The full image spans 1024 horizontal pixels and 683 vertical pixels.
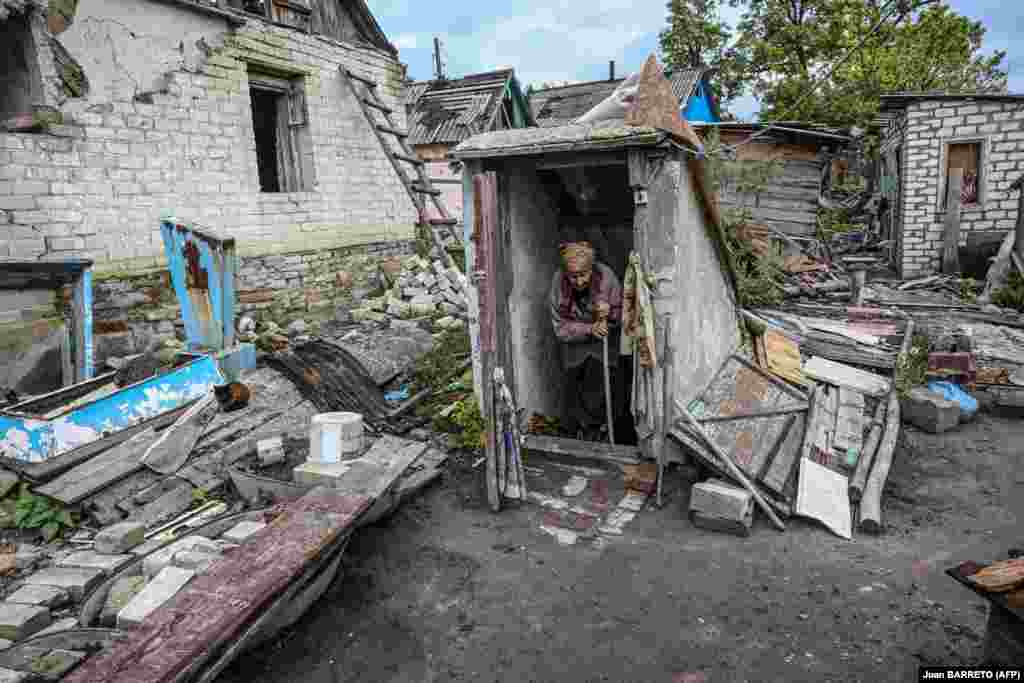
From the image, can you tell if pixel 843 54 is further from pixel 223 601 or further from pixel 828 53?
pixel 223 601

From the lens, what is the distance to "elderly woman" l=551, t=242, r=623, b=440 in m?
5.89

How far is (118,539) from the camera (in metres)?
4.31

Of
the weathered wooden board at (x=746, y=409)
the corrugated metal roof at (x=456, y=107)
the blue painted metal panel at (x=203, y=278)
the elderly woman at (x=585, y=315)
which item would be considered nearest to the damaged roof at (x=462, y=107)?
the corrugated metal roof at (x=456, y=107)

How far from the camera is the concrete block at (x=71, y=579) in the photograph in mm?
3893

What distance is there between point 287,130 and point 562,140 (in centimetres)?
693

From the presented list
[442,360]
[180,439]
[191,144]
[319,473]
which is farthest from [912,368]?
[191,144]

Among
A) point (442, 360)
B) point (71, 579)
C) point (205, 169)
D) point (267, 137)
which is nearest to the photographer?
point (71, 579)

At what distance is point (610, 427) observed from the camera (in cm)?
594

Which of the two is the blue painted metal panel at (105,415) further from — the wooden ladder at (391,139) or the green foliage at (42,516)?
the wooden ladder at (391,139)

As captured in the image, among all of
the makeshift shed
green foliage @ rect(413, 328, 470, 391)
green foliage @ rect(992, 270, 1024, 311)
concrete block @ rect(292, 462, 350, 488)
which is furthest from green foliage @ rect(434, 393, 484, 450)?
green foliage @ rect(992, 270, 1024, 311)

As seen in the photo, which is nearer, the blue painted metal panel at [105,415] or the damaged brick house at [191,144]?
the blue painted metal panel at [105,415]

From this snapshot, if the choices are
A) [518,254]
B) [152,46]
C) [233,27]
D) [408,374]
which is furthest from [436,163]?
[518,254]

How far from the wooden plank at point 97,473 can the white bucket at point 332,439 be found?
1544 millimetres

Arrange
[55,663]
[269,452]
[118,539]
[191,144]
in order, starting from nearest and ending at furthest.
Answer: [55,663] < [118,539] < [269,452] < [191,144]
